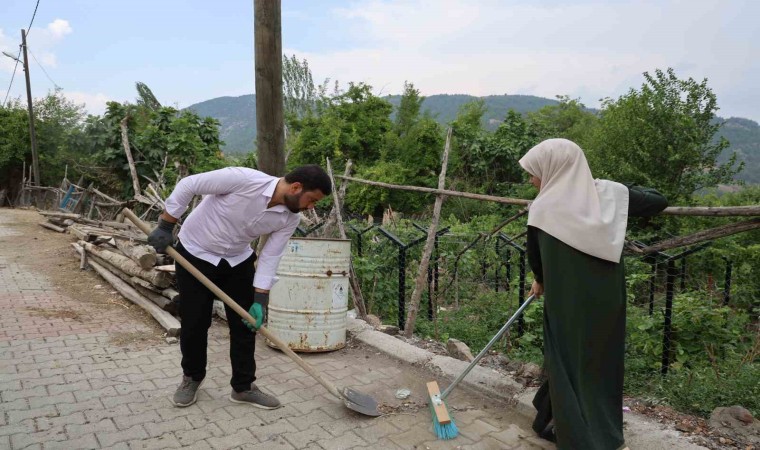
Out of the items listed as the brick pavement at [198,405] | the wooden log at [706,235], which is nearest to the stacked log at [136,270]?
the brick pavement at [198,405]

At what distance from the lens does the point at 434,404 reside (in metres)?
3.47

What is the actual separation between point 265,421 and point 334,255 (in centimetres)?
173

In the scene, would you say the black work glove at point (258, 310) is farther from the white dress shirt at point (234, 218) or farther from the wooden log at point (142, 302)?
the wooden log at point (142, 302)

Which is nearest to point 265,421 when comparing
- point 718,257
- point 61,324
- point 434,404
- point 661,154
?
point 434,404

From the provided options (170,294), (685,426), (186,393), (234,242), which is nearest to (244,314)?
(234,242)

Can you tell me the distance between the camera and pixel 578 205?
274 centimetres

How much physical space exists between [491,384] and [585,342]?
4.34ft

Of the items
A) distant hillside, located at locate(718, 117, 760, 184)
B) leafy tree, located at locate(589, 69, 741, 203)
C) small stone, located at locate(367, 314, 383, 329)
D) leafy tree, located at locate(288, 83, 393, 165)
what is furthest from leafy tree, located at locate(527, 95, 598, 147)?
distant hillside, located at locate(718, 117, 760, 184)

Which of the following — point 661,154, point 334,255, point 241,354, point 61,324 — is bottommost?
point 61,324

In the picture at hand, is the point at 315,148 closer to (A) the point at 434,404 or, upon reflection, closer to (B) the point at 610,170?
(B) the point at 610,170

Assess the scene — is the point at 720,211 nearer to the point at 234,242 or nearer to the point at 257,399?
the point at 234,242

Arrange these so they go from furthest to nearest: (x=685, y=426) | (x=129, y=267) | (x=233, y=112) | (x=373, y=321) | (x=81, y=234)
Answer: (x=233, y=112), (x=81, y=234), (x=129, y=267), (x=373, y=321), (x=685, y=426)

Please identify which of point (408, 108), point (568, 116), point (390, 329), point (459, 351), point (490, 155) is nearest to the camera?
point (459, 351)

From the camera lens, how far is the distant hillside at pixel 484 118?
24.0 meters
